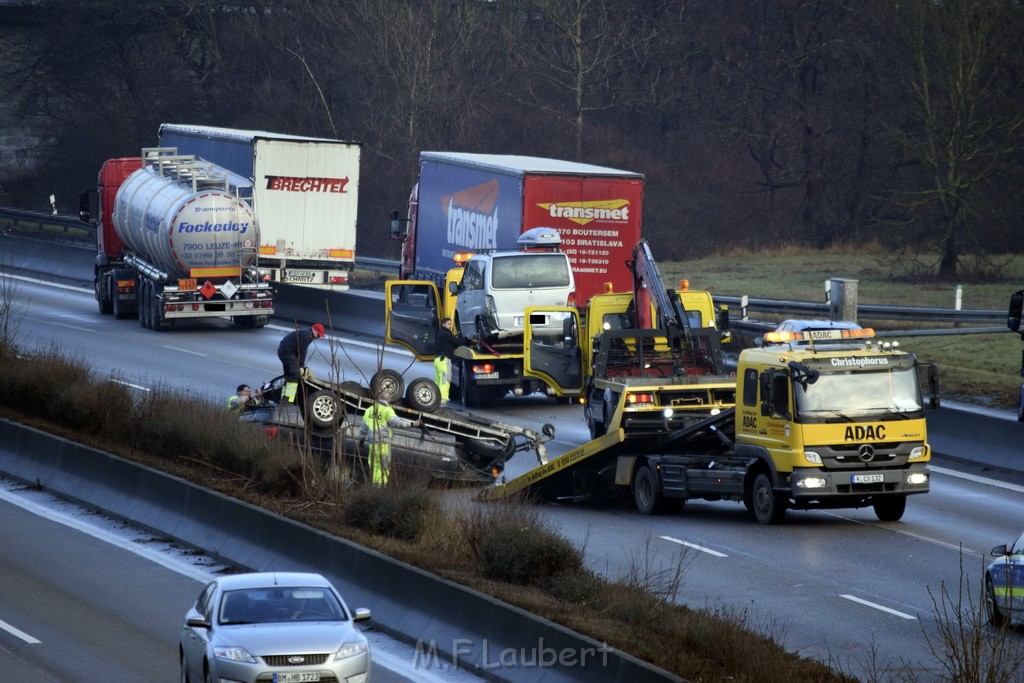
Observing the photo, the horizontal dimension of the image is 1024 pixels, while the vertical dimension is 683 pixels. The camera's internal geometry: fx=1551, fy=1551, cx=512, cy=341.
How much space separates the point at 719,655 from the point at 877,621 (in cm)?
398

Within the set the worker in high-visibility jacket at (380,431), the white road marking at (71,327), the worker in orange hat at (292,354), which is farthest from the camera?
the white road marking at (71,327)

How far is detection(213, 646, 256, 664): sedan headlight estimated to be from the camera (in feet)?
32.8

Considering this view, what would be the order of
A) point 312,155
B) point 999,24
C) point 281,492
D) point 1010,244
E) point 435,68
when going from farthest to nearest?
point 435,68 → point 1010,244 → point 999,24 → point 312,155 → point 281,492

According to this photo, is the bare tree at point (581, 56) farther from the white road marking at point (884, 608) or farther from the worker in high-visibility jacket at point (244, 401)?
the white road marking at point (884, 608)

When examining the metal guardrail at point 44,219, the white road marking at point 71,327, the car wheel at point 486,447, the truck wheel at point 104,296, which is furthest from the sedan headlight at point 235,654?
the metal guardrail at point 44,219

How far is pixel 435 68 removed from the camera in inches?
2173

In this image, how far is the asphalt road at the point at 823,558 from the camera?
43.9ft

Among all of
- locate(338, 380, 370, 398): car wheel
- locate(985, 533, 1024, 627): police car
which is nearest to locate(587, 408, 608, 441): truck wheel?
locate(338, 380, 370, 398): car wheel

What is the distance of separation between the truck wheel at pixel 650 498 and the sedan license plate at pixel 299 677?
392 inches

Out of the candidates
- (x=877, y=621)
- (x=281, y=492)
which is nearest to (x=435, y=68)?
(x=281, y=492)

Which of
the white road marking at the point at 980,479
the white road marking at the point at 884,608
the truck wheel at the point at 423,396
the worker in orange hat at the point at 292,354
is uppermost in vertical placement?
the worker in orange hat at the point at 292,354

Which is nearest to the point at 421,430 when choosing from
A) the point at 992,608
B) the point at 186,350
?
the point at 992,608

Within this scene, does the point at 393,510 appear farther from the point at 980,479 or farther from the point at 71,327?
the point at 71,327

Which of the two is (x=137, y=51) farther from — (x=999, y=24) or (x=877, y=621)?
(x=877, y=621)
